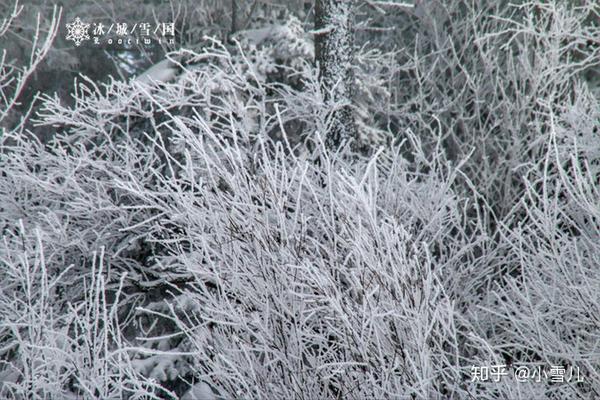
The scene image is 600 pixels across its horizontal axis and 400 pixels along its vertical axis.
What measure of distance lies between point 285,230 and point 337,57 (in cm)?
526

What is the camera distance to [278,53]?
10.0 meters

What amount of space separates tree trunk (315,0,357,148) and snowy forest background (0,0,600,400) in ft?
0.11

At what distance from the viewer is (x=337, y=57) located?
9164 mm

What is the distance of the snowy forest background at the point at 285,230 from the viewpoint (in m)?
4.29

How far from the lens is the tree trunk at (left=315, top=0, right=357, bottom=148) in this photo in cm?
905

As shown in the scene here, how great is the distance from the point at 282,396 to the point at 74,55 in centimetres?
1654

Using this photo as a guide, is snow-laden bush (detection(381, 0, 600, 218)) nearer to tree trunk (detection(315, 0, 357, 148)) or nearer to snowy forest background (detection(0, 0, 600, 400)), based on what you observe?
snowy forest background (detection(0, 0, 600, 400))

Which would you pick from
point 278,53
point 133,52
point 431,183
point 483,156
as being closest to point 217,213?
point 431,183
